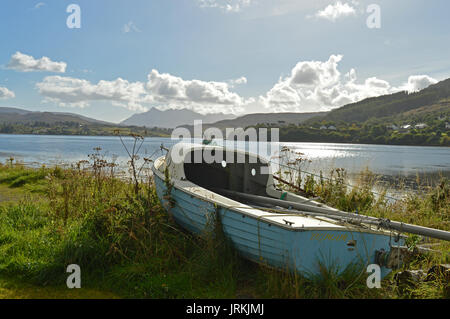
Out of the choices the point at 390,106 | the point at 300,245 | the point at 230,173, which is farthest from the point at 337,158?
the point at 390,106

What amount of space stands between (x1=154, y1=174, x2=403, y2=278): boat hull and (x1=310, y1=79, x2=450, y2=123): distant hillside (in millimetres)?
161317

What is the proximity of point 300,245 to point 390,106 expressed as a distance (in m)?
190

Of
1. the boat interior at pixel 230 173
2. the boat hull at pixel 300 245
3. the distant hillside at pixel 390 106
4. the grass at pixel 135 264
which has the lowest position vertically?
the grass at pixel 135 264

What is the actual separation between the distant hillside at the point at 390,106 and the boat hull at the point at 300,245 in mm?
161317

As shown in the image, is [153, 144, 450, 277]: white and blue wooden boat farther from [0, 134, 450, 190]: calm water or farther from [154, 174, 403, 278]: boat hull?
[0, 134, 450, 190]: calm water

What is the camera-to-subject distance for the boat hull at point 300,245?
3.84m

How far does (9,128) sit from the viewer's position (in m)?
165

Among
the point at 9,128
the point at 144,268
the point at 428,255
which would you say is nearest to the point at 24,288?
the point at 144,268

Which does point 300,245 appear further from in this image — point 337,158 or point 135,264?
point 337,158

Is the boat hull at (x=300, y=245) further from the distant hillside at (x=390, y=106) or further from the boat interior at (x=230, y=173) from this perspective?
the distant hillside at (x=390, y=106)

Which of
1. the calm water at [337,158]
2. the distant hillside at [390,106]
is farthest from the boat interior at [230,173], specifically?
the distant hillside at [390,106]

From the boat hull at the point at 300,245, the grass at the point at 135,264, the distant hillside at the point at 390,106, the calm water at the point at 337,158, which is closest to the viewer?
the boat hull at the point at 300,245

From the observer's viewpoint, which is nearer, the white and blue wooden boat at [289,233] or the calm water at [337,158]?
the white and blue wooden boat at [289,233]
